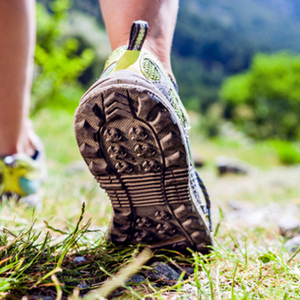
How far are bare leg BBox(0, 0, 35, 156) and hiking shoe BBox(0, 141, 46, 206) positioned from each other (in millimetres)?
53

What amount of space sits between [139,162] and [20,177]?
34.3 inches

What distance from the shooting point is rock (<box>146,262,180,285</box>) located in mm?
751

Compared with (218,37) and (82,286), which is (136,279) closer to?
(82,286)

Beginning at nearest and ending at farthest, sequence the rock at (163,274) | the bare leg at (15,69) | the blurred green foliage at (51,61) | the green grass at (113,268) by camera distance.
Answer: the green grass at (113,268)
the rock at (163,274)
the bare leg at (15,69)
the blurred green foliage at (51,61)

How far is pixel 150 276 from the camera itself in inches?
29.8

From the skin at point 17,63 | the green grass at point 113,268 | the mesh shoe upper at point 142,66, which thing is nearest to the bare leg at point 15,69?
the skin at point 17,63

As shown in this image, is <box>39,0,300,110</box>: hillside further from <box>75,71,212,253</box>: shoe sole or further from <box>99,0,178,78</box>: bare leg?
<box>75,71,212,253</box>: shoe sole

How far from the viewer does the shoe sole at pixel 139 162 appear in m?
0.69

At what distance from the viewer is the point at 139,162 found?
76 cm

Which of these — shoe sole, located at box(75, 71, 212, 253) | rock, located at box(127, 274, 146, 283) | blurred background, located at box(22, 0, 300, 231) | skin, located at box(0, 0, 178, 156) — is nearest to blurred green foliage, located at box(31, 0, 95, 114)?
blurred background, located at box(22, 0, 300, 231)

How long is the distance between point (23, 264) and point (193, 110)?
2314 centimetres

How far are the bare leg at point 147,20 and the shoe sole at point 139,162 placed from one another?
24 cm

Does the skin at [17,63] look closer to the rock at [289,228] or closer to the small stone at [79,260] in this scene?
the small stone at [79,260]

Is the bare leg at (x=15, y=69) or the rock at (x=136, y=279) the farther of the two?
the bare leg at (x=15, y=69)
